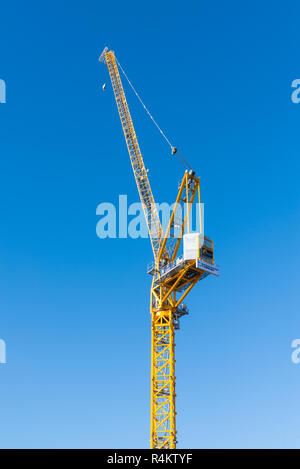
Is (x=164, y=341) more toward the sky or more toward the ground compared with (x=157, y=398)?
more toward the sky

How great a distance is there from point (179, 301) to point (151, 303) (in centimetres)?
441

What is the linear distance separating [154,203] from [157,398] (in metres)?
30.8

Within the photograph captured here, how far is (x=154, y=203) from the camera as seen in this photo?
9081cm

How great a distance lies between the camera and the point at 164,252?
84.8 meters
